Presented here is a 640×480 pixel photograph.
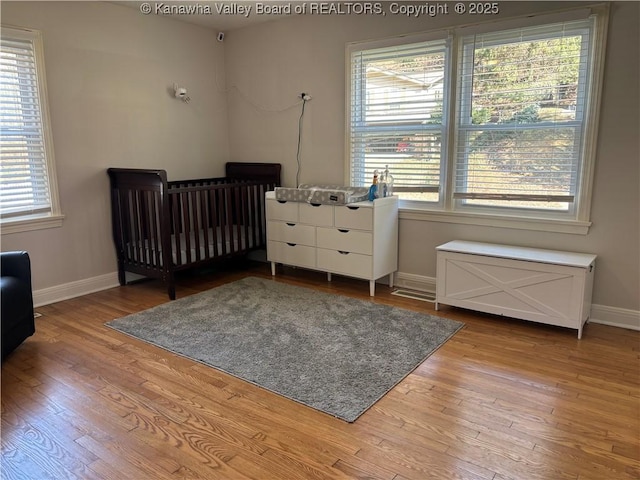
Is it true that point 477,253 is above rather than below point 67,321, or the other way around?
above

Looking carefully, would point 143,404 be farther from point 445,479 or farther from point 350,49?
point 350,49

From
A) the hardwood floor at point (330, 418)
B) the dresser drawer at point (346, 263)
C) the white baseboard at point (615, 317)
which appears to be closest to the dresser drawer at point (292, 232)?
the dresser drawer at point (346, 263)

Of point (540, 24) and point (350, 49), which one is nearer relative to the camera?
point (540, 24)

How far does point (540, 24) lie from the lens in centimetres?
314

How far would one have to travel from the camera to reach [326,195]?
3.82 meters

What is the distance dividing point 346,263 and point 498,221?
121 centimetres

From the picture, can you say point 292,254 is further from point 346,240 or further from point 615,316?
point 615,316

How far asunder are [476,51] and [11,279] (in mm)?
3398

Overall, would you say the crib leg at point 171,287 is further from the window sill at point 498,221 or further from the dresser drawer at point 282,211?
the window sill at point 498,221

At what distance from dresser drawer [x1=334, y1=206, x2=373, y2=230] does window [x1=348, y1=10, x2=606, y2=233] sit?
1.61 feet

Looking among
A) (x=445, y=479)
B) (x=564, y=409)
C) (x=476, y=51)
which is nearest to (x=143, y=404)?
(x=445, y=479)

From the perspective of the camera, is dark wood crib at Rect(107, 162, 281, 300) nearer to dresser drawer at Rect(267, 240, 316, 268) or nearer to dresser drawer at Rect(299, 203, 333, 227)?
dresser drawer at Rect(267, 240, 316, 268)

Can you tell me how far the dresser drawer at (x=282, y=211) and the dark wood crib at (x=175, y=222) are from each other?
Result: 31 centimetres

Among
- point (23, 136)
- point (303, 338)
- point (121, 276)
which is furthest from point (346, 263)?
point (23, 136)
